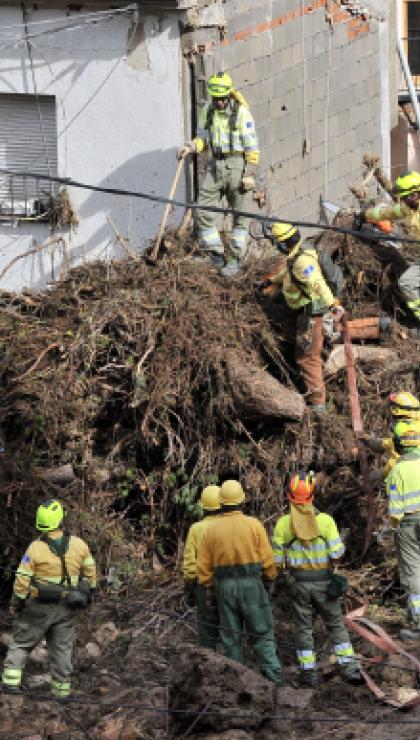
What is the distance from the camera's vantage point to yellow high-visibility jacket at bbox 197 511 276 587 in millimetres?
11734

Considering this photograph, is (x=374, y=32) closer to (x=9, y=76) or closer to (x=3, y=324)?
(x=9, y=76)

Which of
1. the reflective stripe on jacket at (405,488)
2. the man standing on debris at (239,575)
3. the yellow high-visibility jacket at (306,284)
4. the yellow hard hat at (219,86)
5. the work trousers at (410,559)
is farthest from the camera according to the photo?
the yellow hard hat at (219,86)

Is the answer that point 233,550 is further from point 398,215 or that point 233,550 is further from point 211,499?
point 398,215

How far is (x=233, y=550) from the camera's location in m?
11.7

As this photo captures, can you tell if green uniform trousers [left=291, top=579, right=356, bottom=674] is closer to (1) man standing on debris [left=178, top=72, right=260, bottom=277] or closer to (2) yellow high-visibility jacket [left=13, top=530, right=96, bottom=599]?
(2) yellow high-visibility jacket [left=13, top=530, right=96, bottom=599]

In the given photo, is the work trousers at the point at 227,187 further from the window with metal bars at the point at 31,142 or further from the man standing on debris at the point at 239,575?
the man standing on debris at the point at 239,575

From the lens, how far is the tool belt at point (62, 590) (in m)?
11.5

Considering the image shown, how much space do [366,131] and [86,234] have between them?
4383 millimetres

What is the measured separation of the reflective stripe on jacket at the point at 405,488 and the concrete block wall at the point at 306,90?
585cm

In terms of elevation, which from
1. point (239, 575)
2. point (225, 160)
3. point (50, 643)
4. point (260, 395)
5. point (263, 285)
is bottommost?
point (50, 643)

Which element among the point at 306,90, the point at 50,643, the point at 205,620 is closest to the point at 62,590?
the point at 50,643

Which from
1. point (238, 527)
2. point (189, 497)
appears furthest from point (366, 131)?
point (238, 527)

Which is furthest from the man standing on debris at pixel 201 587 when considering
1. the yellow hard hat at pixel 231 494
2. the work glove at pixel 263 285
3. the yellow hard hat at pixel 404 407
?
the work glove at pixel 263 285

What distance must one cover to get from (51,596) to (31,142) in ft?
22.5
